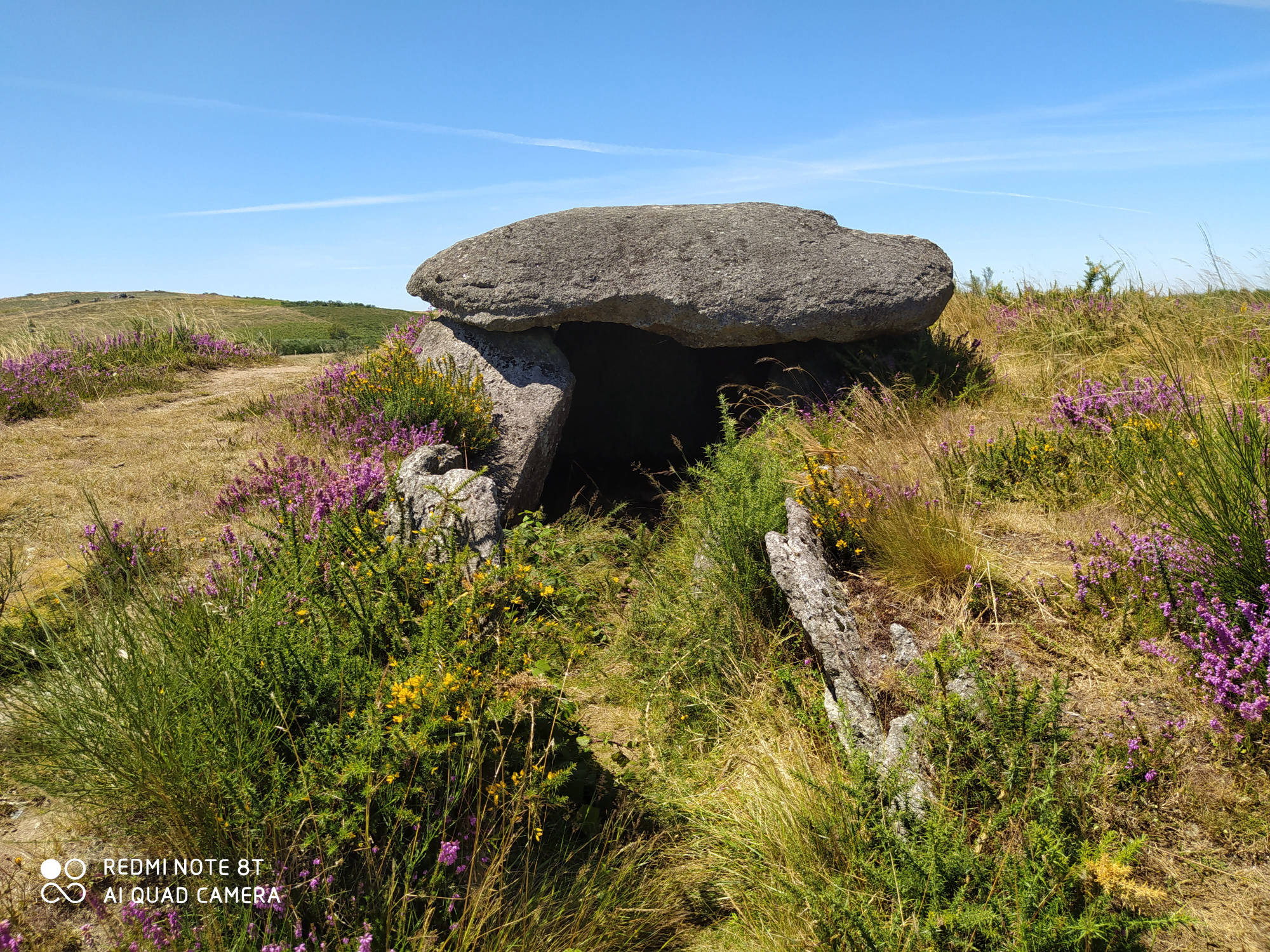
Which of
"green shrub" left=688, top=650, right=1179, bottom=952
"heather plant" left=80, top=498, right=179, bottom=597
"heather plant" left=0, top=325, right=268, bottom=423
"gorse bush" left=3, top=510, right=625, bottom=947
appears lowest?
"green shrub" left=688, top=650, right=1179, bottom=952

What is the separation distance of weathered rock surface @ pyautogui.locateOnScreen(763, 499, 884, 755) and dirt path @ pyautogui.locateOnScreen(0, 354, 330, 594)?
3.88 m

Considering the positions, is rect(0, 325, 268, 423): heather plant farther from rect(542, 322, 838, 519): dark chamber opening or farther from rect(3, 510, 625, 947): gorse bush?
rect(3, 510, 625, 947): gorse bush

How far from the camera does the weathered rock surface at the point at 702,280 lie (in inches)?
263

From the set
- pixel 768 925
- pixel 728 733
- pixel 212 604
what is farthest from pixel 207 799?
pixel 728 733

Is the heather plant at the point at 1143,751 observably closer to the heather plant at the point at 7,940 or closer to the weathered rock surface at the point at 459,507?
the weathered rock surface at the point at 459,507

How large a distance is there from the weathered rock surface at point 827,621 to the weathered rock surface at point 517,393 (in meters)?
2.90

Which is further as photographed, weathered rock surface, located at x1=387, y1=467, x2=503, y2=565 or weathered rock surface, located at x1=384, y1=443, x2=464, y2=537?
weathered rock surface, located at x1=384, y1=443, x2=464, y2=537

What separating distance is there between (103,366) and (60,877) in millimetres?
10421

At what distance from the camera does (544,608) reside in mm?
5180

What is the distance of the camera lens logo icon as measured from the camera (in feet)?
7.68

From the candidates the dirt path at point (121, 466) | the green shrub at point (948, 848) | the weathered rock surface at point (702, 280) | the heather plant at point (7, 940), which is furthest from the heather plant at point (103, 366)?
the green shrub at point (948, 848)

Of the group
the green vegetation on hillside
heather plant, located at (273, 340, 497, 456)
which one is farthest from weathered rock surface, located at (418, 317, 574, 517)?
the green vegetation on hillside

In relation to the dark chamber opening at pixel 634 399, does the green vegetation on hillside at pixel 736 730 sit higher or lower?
lower

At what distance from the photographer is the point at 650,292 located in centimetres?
670
